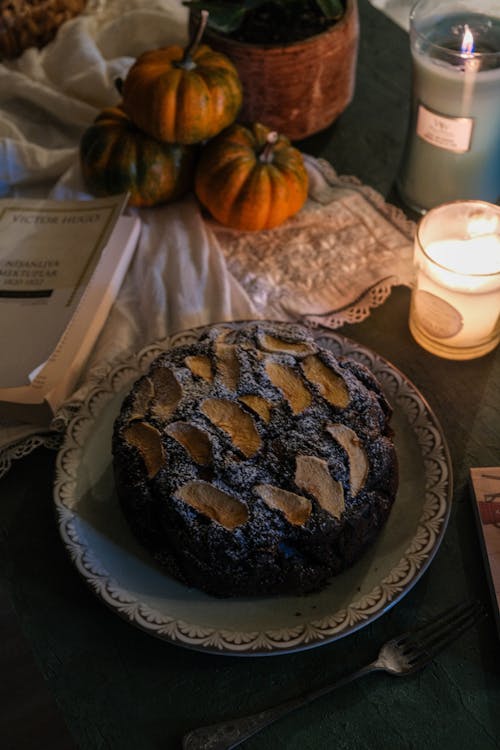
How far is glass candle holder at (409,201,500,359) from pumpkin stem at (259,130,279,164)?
0.95 feet

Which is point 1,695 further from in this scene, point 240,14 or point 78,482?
point 240,14

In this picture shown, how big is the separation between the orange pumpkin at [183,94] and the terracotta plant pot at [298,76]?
0.05 m

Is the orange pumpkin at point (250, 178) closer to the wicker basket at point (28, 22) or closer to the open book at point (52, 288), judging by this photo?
the open book at point (52, 288)

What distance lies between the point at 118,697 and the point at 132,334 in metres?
0.50

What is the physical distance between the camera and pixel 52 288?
1.07m

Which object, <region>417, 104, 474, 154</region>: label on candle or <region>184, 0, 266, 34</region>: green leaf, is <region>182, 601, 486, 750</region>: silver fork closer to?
<region>417, 104, 474, 154</region>: label on candle

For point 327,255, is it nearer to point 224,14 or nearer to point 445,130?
point 445,130

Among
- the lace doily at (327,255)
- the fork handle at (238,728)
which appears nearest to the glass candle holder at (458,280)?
the lace doily at (327,255)

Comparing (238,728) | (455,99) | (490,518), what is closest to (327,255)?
(455,99)

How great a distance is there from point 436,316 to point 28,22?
0.99 metres

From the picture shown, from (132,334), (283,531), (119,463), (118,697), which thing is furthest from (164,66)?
(118,697)

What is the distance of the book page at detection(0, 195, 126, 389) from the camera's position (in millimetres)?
994

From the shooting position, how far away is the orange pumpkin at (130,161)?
1153 mm

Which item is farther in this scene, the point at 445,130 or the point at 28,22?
the point at 28,22
